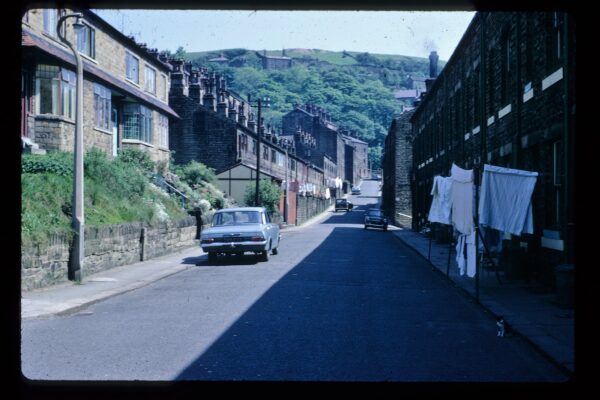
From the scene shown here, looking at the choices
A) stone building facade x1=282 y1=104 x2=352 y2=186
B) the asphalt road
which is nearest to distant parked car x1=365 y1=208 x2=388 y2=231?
the asphalt road

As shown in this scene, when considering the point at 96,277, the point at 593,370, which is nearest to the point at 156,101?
the point at 96,277

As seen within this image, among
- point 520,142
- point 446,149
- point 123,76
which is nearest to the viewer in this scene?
point 520,142

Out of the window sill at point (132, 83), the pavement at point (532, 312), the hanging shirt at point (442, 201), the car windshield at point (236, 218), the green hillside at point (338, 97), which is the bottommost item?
the pavement at point (532, 312)

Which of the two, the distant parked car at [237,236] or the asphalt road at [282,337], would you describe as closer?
the asphalt road at [282,337]

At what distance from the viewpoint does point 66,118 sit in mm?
23500

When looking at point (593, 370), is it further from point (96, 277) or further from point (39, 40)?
point (39, 40)

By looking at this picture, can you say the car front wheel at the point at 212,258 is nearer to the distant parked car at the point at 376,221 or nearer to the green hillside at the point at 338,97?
the distant parked car at the point at 376,221

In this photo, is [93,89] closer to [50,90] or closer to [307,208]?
[50,90]

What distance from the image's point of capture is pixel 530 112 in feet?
48.2

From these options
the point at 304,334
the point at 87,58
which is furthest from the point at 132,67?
the point at 304,334

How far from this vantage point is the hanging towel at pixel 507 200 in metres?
12.6

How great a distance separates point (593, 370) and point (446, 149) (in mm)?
25509

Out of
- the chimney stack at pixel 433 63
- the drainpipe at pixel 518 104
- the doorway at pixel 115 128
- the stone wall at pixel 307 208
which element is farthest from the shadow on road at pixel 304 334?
the stone wall at pixel 307 208

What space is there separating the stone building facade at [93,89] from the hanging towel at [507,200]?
10592mm
